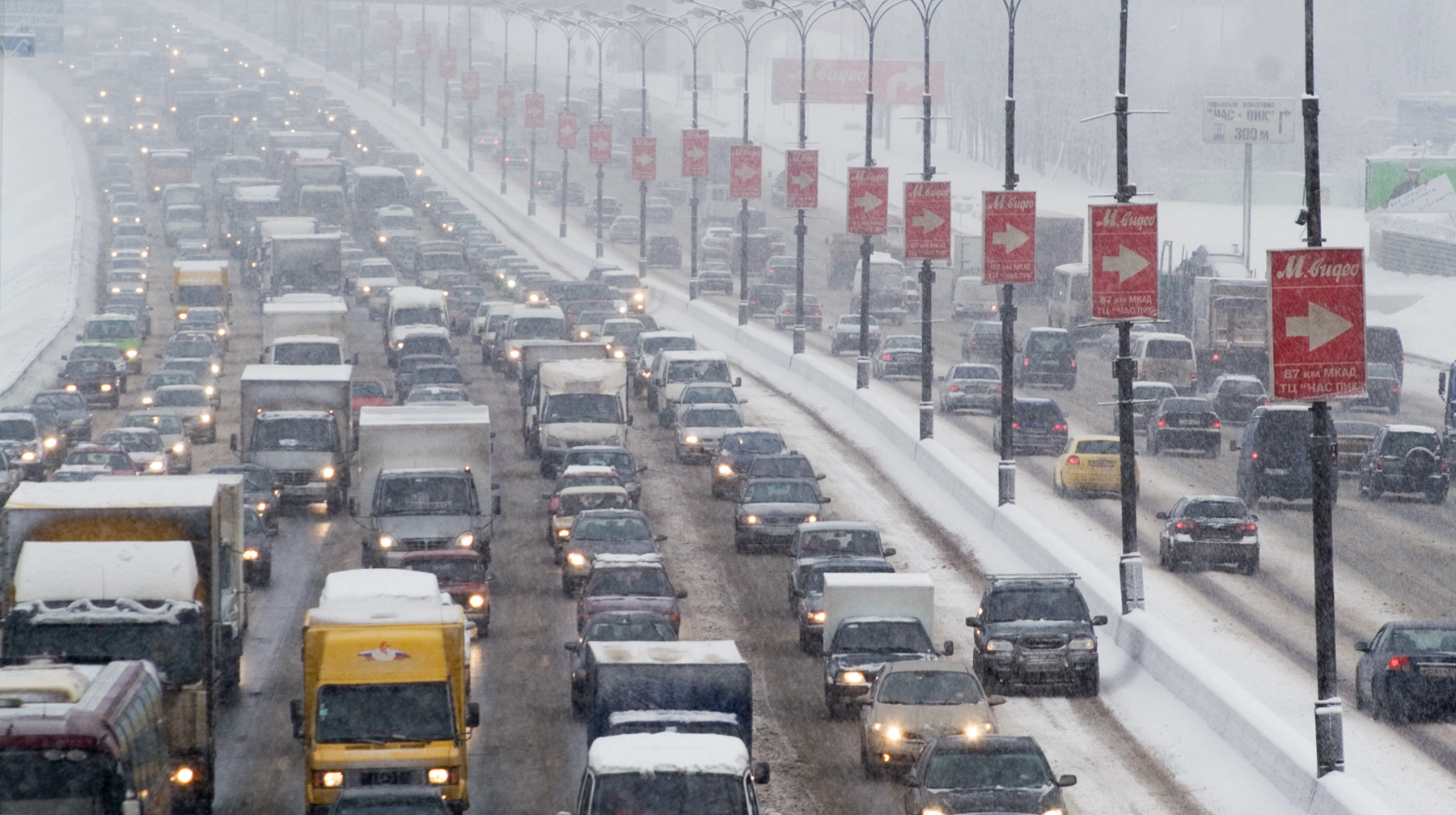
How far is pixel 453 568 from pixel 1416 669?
14607 mm

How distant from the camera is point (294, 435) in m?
44.9

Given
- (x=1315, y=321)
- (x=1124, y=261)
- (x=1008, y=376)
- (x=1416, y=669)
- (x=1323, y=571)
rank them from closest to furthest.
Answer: (x=1315, y=321) < (x=1323, y=571) < (x=1416, y=669) < (x=1124, y=261) < (x=1008, y=376)

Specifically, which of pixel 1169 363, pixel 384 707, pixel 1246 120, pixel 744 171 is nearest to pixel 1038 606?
pixel 384 707

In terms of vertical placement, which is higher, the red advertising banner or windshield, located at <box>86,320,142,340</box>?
the red advertising banner

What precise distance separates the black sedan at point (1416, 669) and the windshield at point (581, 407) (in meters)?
23.7

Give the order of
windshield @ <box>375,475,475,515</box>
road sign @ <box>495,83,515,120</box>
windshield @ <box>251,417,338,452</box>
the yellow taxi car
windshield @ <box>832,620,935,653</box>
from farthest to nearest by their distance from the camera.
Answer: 1. road sign @ <box>495,83,515,120</box>
2. the yellow taxi car
3. windshield @ <box>251,417,338,452</box>
4. windshield @ <box>375,475,475,515</box>
5. windshield @ <box>832,620,935,653</box>

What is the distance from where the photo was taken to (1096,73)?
16200 centimetres

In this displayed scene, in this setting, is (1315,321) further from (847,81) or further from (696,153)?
(847,81)

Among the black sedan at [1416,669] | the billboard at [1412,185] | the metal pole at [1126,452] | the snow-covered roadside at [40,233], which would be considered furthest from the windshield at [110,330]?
the billboard at [1412,185]

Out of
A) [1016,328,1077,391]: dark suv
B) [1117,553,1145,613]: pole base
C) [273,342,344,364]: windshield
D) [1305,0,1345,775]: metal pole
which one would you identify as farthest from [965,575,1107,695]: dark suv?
[1016,328,1077,391]: dark suv

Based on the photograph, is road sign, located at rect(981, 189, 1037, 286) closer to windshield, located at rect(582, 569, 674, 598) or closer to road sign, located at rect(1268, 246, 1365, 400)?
windshield, located at rect(582, 569, 674, 598)

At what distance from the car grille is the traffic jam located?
0.05 metres

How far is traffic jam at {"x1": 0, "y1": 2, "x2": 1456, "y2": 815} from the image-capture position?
23.2 meters

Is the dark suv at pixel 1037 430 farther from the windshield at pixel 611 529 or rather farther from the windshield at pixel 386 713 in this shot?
the windshield at pixel 386 713
